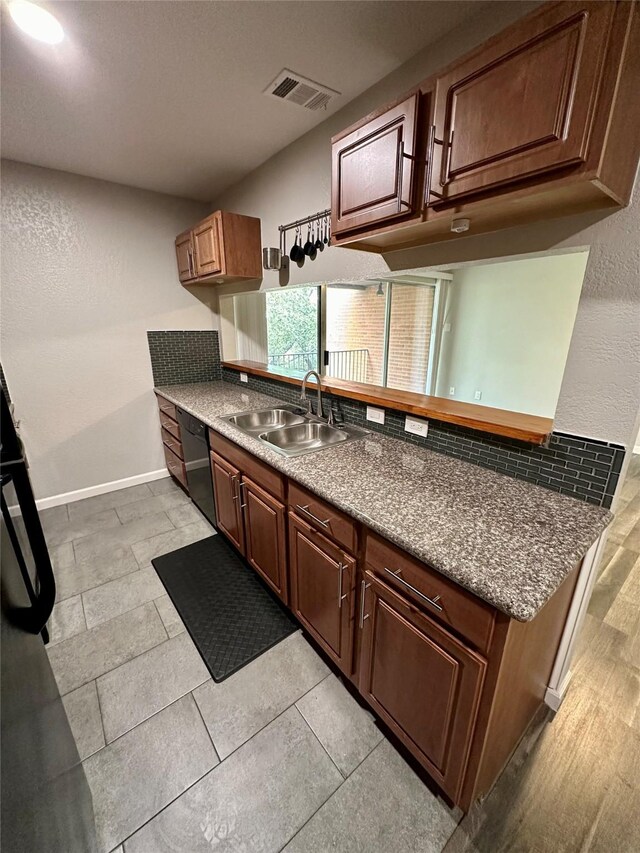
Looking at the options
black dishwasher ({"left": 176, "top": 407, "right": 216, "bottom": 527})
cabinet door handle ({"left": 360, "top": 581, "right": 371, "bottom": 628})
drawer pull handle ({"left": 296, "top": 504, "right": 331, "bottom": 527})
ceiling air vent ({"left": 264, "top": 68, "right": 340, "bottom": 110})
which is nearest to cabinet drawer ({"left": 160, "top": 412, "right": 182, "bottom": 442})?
black dishwasher ({"left": 176, "top": 407, "right": 216, "bottom": 527})

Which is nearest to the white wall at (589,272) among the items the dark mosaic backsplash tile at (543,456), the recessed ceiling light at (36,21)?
the dark mosaic backsplash tile at (543,456)

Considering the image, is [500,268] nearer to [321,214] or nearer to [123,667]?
[321,214]

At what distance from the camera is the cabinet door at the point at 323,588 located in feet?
4.33

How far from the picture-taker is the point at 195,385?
3.36 meters

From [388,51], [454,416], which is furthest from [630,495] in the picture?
[388,51]

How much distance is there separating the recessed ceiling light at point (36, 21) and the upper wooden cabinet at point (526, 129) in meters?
Answer: 1.16

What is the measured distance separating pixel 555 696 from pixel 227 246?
3032 mm

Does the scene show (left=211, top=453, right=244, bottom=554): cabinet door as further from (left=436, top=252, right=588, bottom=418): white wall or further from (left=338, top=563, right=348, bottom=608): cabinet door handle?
(left=436, top=252, right=588, bottom=418): white wall

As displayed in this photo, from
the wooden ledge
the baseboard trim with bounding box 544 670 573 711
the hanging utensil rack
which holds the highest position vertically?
the hanging utensil rack

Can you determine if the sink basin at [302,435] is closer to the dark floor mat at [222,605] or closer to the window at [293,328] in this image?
the window at [293,328]

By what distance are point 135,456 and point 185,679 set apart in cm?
227

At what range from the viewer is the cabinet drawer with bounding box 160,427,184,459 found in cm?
289

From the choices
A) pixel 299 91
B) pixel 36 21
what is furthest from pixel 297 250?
pixel 36 21

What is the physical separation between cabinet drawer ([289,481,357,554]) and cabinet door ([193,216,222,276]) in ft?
6.07
